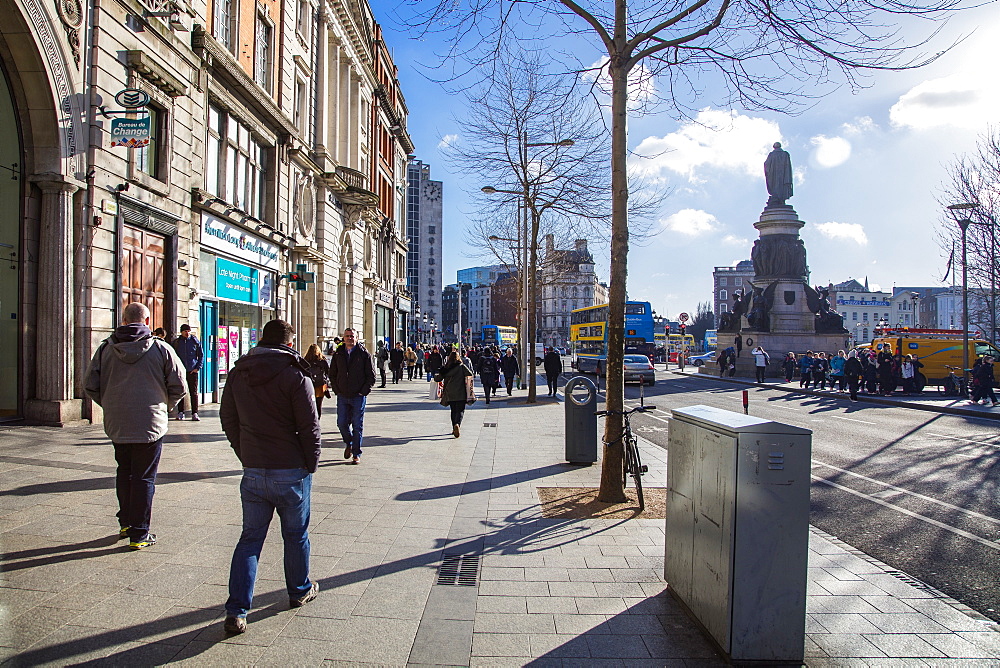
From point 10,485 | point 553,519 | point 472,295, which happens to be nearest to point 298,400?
point 553,519

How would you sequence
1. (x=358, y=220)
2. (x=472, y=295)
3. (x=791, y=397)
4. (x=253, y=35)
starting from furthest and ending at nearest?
(x=472, y=295), (x=358, y=220), (x=791, y=397), (x=253, y=35)

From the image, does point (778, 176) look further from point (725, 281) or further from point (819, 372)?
point (725, 281)

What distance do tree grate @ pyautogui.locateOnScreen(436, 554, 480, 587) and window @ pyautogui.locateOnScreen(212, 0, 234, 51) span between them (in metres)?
15.8

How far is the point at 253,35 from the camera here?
1858 centimetres

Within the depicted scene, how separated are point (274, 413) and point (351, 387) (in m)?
5.17

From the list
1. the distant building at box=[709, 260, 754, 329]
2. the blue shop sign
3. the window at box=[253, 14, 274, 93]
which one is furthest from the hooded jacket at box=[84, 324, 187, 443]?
the distant building at box=[709, 260, 754, 329]

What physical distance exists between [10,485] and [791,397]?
23652 mm

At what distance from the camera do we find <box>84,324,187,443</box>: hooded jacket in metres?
4.77

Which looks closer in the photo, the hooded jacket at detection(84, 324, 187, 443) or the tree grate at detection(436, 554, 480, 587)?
the tree grate at detection(436, 554, 480, 587)

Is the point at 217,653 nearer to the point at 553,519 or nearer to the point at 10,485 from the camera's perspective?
the point at 553,519

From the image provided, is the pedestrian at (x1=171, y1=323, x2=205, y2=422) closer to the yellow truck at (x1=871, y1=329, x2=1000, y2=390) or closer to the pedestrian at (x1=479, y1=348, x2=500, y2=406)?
the pedestrian at (x1=479, y1=348, x2=500, y2=406)

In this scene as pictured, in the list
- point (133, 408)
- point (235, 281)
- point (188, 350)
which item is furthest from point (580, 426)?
point (235, 281)

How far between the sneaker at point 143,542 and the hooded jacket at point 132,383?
2.45 feet

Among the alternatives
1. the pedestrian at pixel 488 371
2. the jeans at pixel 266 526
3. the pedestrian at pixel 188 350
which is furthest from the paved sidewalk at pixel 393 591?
the pedestrian at pixel 488 371
